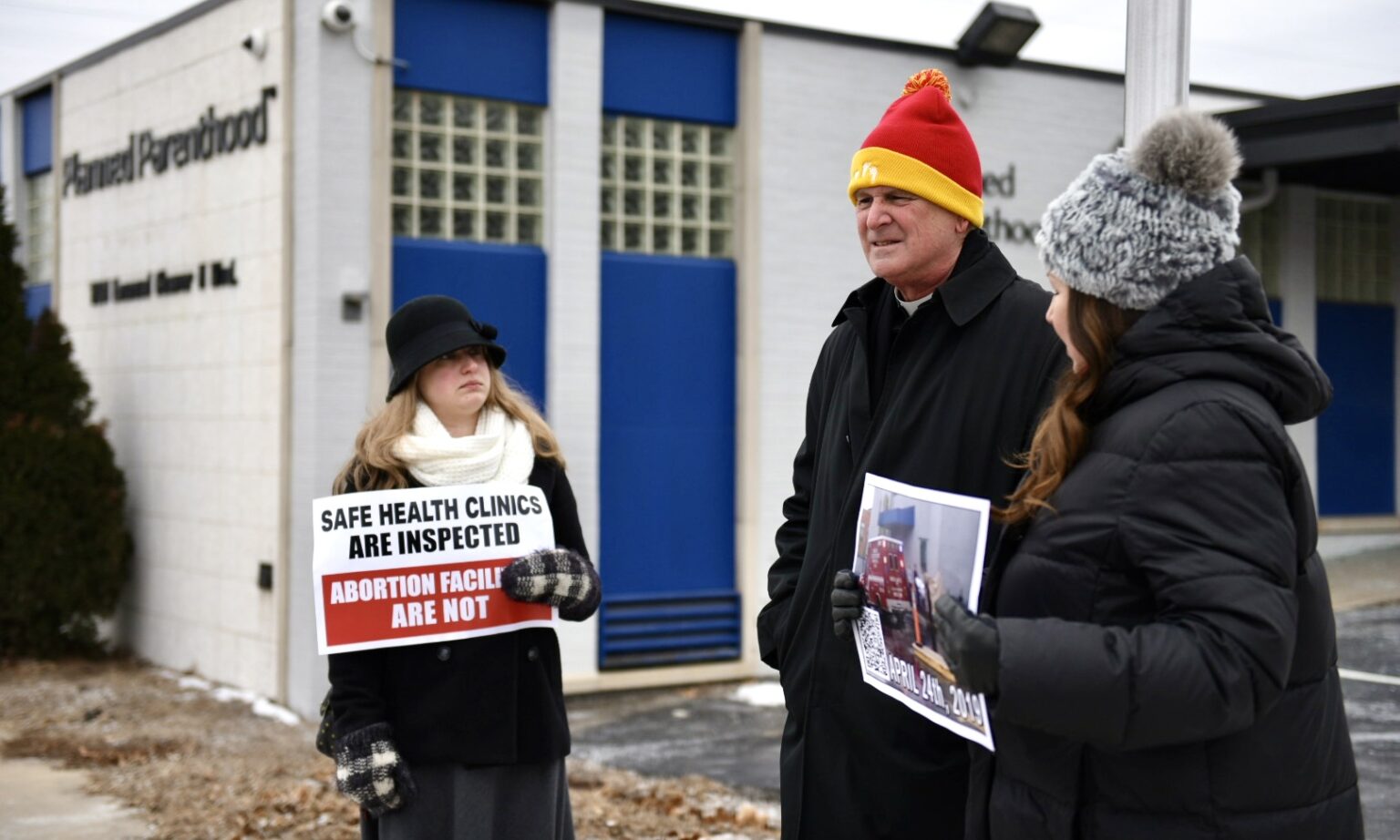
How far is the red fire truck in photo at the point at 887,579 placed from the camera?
277 cm

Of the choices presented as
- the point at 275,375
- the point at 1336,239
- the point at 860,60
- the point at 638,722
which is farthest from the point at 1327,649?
the point at 1336,239

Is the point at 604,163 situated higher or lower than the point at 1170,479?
higher

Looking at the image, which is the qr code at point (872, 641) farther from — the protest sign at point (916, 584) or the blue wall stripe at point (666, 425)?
the blue wall stripe at point (666, 425)

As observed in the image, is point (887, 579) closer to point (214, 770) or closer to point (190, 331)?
point (214, 770)

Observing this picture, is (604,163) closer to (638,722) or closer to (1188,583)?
(638,722)

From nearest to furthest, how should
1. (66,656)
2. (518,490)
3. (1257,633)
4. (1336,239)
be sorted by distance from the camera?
(1257,633) → (518,490) → (66,656) → (1336,239)

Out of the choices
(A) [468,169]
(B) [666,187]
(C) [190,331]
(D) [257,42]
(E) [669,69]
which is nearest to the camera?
(D) [257,42]

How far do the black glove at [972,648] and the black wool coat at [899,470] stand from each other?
2.37ft

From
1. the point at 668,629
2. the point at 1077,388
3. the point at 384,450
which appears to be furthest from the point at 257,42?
the point at 1077,388

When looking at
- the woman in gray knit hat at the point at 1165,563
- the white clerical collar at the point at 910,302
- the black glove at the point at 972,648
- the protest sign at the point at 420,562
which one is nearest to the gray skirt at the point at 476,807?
the protest sign at the point at 420,562

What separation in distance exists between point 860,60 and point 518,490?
8179mm

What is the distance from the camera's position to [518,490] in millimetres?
3992

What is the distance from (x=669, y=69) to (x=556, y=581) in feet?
24.1

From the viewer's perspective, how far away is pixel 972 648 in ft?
7.13
